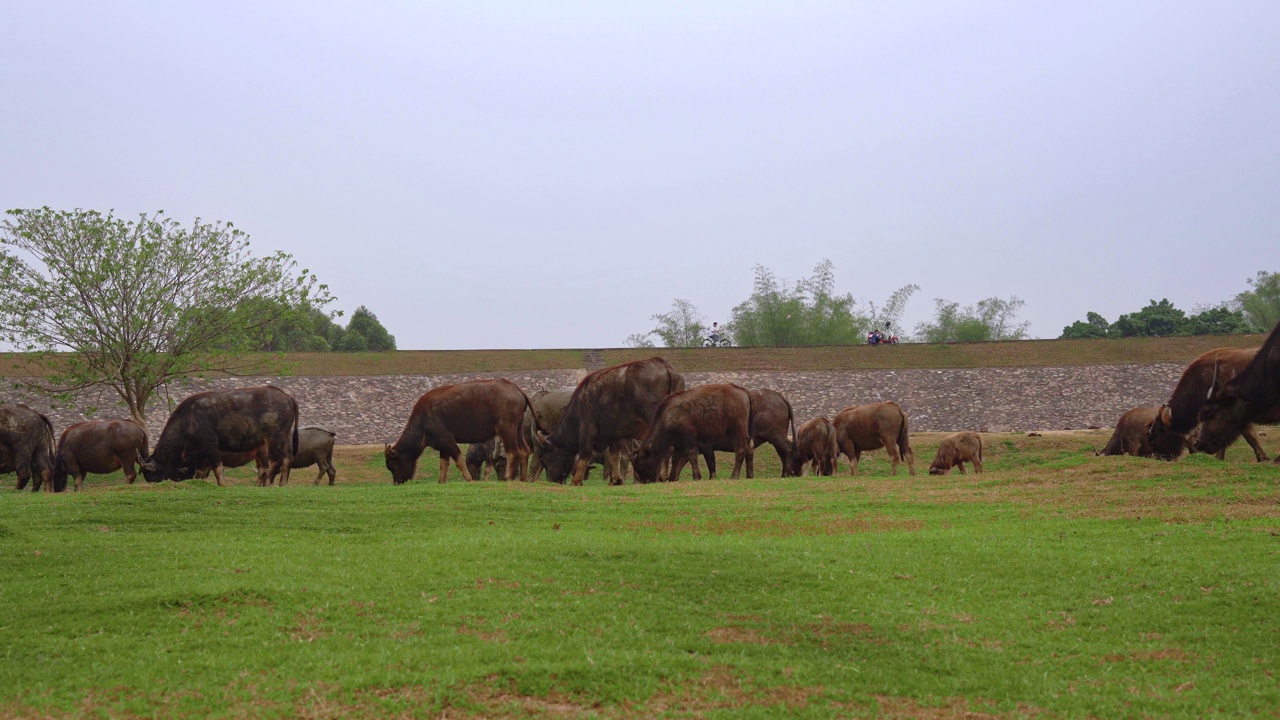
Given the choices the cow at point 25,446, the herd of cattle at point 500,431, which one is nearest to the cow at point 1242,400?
the herd of cattle at point 500,431

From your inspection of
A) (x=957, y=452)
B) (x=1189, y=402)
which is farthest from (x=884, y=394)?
(x=1189, y=402)

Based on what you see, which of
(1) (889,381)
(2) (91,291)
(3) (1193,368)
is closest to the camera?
(3) (1193,368)

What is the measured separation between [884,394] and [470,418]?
3100cm

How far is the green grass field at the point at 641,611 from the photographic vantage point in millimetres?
6730

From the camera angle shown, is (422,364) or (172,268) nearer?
(172,268)

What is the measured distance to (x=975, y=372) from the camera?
5191cm

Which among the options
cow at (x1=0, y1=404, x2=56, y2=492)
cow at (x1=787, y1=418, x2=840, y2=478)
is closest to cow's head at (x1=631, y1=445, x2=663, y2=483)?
cow at (x1=787, y1=418, x2=840, y2=478)

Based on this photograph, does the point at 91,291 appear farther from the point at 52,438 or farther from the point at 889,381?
the point at 889,381

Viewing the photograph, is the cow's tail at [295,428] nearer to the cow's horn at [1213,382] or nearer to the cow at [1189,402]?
the cow at [1189,402]

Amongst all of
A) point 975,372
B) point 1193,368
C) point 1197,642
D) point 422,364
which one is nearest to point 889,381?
point 975,372

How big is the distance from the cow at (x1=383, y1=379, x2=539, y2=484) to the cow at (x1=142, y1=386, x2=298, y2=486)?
276 cm

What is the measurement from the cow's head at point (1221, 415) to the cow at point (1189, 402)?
0.58m

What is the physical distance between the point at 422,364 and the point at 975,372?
94.9 feet

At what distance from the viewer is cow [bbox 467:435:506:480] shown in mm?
27341
